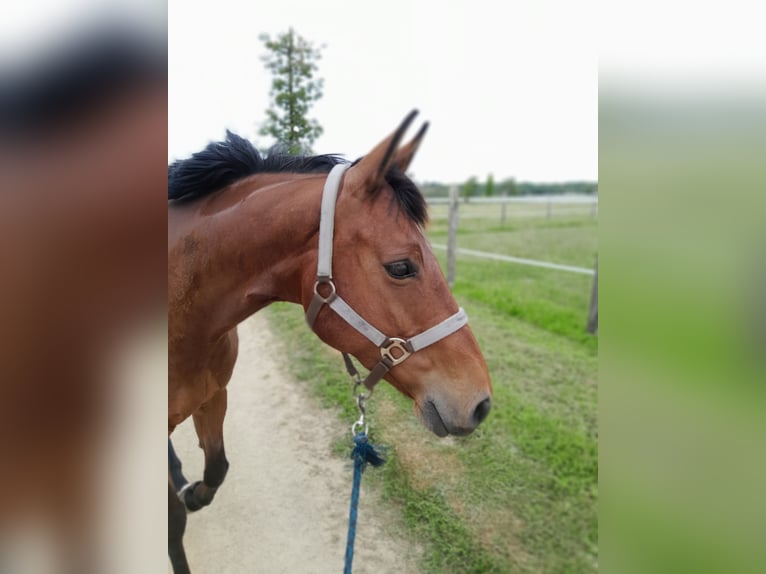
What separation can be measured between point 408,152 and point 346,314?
48 centimetres

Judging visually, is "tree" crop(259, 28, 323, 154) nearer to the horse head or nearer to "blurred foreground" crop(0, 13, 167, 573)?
the horse head

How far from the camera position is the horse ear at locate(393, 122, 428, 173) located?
1.23 m

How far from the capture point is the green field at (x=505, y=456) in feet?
6.93

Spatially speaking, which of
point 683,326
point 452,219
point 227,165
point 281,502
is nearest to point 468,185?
point 452,219

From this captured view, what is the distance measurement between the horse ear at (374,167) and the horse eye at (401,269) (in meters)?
0.22

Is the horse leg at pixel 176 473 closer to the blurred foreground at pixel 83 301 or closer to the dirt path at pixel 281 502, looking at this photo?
the dirt path at pixel 281 502

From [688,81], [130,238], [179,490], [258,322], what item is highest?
[688,81]

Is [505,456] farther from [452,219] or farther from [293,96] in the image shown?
[452,219]

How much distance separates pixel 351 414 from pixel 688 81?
8.77 feet

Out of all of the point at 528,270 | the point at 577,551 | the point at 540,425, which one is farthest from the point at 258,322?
the point at 528,270

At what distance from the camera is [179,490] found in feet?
7.39

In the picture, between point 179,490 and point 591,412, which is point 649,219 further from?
point 591,412

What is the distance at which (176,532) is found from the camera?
1.82 meters

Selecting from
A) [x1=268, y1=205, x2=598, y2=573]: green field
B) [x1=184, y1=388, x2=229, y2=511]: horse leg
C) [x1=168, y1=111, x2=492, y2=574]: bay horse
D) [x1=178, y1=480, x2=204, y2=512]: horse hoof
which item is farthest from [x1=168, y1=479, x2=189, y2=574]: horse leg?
[x1=268, y1=205, x2=598, y2=573]: green field
